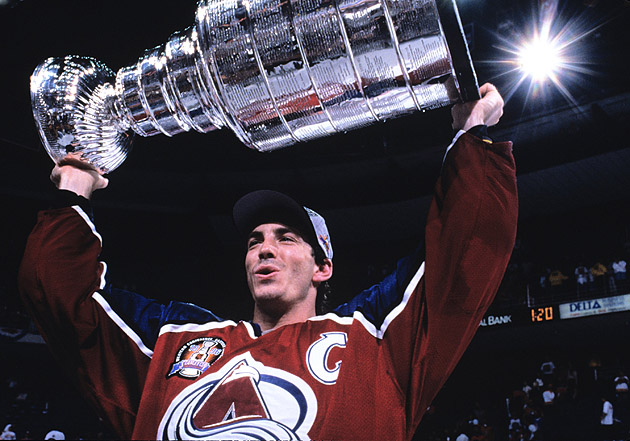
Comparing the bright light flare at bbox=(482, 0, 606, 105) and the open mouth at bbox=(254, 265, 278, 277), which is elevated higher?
the bright light flare at bbox=(482, 0, 606, 105)

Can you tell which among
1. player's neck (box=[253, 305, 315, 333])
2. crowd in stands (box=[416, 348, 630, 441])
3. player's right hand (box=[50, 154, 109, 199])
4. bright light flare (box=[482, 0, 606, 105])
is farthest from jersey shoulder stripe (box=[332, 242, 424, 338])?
crowd in stands (box=[416, 348, 630, 441])

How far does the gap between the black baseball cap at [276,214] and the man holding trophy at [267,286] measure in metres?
0.12

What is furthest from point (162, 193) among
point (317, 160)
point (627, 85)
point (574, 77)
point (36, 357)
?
point (627, 85)

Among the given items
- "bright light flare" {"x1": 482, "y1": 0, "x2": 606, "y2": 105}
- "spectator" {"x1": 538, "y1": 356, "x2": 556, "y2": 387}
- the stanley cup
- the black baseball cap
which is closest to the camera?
the stanley cup

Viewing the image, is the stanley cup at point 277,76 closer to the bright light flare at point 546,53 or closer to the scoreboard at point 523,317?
Answer: the bright light flare at point 546,53

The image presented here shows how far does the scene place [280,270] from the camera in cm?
146

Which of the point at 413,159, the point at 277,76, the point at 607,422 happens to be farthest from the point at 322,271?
the point at 413,159

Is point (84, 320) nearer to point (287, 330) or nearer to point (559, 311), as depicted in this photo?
point (287, 330)

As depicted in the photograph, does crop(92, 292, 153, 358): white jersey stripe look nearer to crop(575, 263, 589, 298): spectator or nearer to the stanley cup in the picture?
the stanley cup

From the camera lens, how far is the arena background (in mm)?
8078

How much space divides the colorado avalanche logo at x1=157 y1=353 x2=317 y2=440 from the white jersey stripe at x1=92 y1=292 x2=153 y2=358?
26 cm

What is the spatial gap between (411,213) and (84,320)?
9.45m

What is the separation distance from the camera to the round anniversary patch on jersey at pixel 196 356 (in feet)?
3.99

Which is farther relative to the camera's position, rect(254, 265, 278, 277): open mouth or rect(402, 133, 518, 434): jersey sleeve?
rect(254, 265, 278, 277): open mouth
